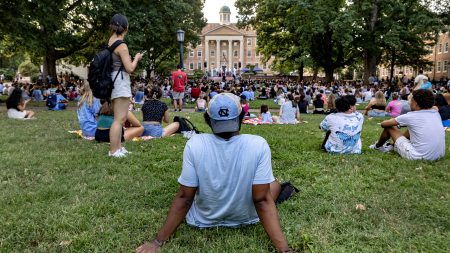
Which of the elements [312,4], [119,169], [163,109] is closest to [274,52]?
[312,4]

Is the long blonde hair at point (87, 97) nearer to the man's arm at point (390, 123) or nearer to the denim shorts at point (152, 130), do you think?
the denim shorts at point (152, 130)

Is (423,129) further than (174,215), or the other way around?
(423,129)

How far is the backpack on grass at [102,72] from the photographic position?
5262 millimetres

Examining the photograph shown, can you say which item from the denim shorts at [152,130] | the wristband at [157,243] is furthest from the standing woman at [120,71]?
the wristband at [157,243]

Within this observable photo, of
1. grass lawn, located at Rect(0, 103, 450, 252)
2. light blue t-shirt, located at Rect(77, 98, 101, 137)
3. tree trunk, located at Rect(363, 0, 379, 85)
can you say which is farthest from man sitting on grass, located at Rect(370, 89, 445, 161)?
tree trunk, located at Rect(363, 0, 379, 85)

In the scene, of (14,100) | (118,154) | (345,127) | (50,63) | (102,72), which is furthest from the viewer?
(50,63)

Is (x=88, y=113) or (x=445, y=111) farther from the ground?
(x=88, y=113)

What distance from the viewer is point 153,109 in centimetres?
786

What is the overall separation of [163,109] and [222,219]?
16.0 ft

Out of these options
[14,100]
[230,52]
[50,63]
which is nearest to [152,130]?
[14,100]

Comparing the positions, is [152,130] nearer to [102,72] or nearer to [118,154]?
[118,154]

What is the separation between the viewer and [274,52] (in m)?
43.6

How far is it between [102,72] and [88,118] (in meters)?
2.91

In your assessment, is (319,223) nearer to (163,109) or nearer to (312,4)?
(163,109)
